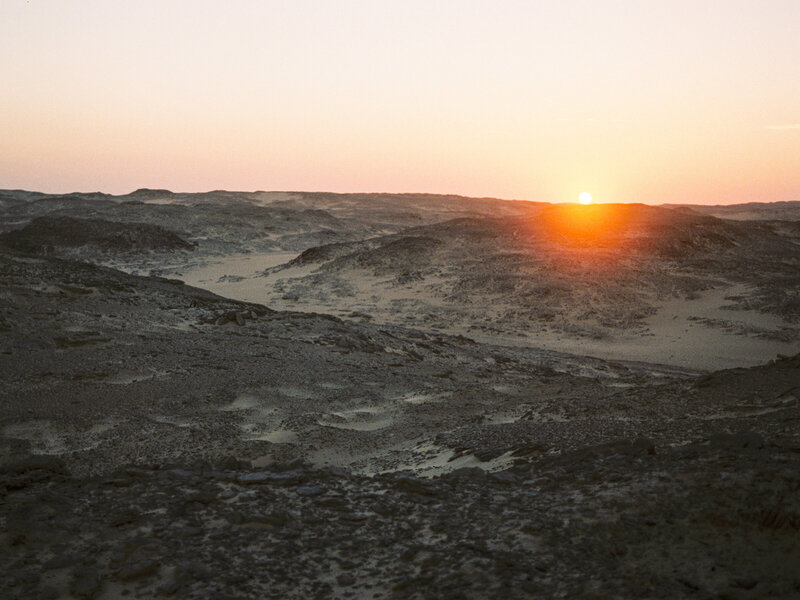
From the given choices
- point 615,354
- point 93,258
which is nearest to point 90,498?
point 615,354

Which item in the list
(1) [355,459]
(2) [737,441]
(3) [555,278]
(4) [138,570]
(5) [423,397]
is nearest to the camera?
(4) [138,570]

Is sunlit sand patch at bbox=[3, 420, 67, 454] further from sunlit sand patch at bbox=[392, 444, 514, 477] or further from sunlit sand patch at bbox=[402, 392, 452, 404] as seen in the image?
sunlit sand patch at bbox=[402, 392, 452, 404]

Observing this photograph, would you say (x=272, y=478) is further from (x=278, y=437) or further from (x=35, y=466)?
(x=278, y=437)

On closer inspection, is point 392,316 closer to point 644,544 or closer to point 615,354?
point 615,354

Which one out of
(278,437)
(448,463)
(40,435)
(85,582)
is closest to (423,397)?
(278,437)

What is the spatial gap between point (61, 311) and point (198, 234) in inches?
1524

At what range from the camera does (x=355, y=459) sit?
9.05 metres

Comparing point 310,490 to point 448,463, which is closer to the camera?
point 310,490

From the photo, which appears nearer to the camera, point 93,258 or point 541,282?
point 541,282

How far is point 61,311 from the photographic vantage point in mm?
14977

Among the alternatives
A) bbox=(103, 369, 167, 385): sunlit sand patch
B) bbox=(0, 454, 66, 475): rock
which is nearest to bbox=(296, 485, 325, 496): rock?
bbox=(0, 454, 66, 475): rock

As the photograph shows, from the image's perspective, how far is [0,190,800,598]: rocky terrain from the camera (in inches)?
199

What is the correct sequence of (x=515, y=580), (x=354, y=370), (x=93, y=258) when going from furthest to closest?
(x=93, y=258), (x=354, y=370), (x=515, y=580)

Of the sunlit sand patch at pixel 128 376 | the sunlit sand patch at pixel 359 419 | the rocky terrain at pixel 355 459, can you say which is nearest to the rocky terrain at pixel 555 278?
the rocky terrain at pixel 355 459
